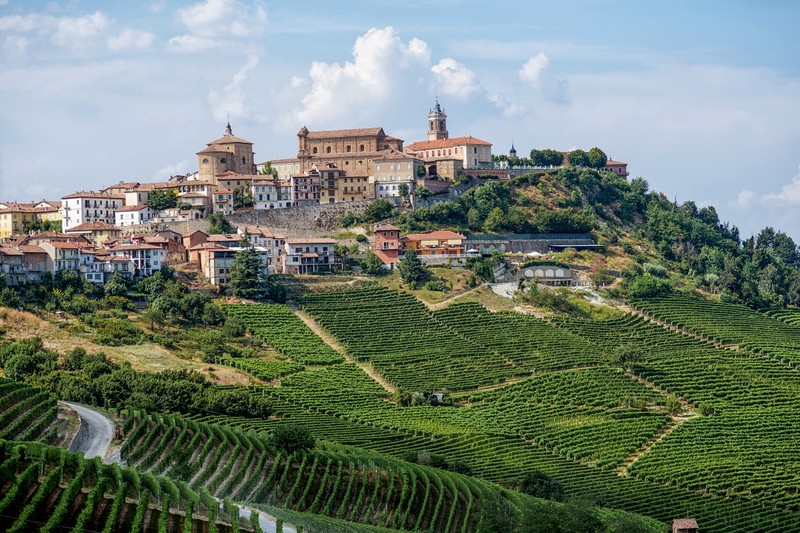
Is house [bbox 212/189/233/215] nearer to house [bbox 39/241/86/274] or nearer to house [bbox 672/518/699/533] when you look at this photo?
house [bbox 39/241/86/274]

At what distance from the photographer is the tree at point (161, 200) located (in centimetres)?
8894

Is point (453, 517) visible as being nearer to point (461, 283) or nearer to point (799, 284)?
point (461, 283)

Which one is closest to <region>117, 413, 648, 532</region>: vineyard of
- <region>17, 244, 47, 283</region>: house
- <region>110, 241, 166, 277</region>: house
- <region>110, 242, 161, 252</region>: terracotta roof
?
<region>17, 244, 47, 283</region>: house

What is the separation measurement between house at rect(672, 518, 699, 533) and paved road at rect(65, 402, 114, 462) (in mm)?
20700

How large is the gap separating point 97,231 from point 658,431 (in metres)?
38.5

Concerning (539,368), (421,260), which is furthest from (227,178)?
(539,368)

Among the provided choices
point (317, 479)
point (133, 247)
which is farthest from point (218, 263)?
point (317, 479)

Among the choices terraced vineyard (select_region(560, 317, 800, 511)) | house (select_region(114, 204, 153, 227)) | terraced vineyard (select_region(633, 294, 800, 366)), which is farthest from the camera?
house (select_region(114, 204, 153, 227))

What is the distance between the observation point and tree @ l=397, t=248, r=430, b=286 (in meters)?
83.4

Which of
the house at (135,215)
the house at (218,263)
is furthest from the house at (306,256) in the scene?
the house at (135,215)

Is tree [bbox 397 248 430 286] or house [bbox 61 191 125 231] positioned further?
house [bbox 61 191 125 231]

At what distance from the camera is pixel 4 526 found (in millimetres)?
37688

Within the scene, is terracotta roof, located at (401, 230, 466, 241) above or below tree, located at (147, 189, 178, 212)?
below

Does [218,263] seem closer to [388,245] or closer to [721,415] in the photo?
[388,245]
